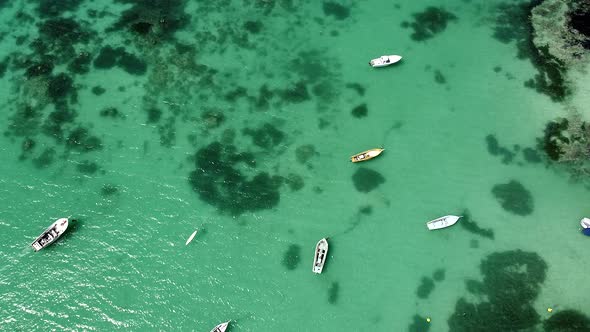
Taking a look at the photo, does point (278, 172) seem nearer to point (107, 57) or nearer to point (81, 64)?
point (107, 57)

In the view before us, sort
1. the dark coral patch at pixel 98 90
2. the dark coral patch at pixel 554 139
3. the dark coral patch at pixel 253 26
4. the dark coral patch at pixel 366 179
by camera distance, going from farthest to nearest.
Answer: the dark coral patch at pixel 253 26 → the dark coral patch at pixel 98 90 → the dark coral patch at pixel 554 139 → the dark coral patch at pixel 366 179

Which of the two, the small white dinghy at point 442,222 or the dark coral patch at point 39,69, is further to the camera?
the dark coral patch at point 39,69

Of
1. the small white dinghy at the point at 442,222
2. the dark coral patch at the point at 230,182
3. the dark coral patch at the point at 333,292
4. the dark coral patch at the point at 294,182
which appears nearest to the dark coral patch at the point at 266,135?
the dark coral patch at the point at 230,182

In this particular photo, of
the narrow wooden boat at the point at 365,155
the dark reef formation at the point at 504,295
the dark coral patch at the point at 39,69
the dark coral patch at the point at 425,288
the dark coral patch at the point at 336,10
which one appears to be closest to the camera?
the dark reef formation at the point at 504,295

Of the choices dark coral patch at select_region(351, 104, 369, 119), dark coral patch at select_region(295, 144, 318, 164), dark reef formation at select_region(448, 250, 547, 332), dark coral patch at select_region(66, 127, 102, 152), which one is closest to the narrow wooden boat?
dark coral patch at select_region(295, 144, 318, 164)

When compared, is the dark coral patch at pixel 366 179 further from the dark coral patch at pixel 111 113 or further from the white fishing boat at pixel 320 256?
the dark coral patch at pixel 111 113

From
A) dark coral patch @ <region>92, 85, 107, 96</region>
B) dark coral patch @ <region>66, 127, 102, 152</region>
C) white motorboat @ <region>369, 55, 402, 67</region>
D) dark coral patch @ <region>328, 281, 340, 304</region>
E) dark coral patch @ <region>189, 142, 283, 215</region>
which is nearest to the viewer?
dark coral patch @ <region>328, 281, 340, 304</region>

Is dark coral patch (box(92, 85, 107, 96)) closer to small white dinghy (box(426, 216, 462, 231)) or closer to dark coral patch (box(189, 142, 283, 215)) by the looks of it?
dark coral patch (box(189, 142, 283, 215))

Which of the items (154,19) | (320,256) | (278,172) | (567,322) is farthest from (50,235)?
(567,322)

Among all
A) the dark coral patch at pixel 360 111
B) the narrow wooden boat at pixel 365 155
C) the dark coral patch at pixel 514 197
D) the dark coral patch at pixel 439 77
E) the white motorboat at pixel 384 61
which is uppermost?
the white motorboat at pixel 384 61
